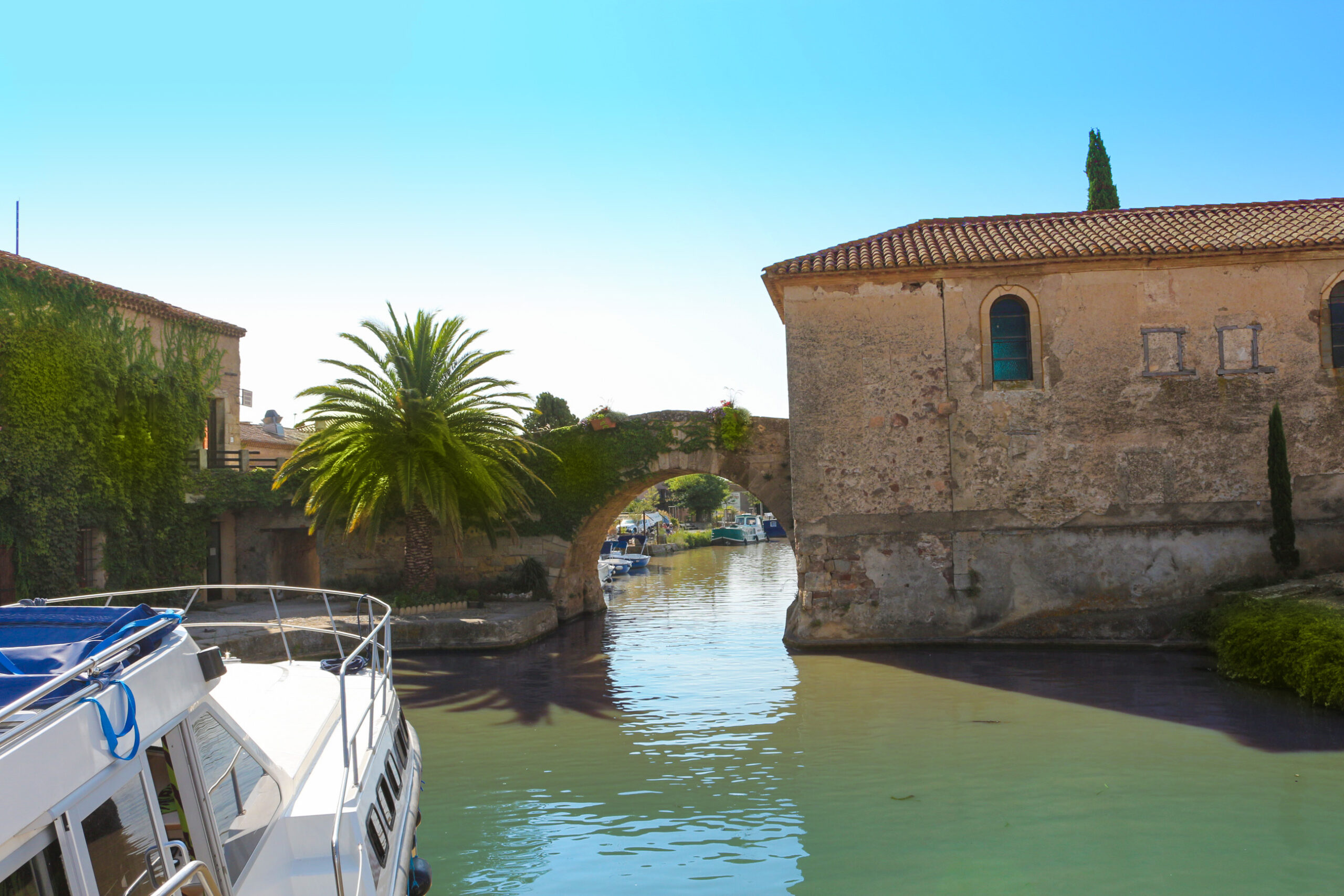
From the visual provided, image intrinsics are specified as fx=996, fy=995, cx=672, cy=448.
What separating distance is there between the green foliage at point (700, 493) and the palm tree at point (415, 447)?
45.0m

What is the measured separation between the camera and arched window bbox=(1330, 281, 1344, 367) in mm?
15766

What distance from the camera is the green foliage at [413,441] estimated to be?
59.3 feet

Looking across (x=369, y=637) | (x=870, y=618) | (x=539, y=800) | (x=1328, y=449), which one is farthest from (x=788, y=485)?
(x=369, y=637)

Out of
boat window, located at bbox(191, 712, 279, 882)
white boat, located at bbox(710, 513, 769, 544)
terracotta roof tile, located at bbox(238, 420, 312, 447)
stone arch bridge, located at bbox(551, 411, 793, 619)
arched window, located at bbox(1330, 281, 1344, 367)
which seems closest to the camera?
boat window, located at bbox(191, 712, 279, 882)

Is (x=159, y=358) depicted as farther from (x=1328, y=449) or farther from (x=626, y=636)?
(x=1328, y=449)

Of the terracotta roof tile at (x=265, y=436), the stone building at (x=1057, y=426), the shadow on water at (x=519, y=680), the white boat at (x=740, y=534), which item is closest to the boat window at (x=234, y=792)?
the shadow on water at (x=519, y=680)

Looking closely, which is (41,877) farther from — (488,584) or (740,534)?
(740,534)

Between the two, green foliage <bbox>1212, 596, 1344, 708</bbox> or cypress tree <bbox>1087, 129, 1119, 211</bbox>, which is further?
cypress tree <bbox>1087, 129, 1119, 211</bbox>


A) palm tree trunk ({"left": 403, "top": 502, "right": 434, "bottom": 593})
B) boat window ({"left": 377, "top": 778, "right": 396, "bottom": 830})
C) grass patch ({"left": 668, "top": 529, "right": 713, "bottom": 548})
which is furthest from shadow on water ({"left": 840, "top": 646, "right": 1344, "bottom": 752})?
grass patch ({"left": 668, "top": 529, "right": 713, "bottom": 548})

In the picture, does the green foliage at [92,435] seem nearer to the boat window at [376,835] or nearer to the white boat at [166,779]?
the white boat at [166,779]

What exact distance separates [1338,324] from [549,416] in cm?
1407

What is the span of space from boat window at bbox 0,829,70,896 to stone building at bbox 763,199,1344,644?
45.5ft

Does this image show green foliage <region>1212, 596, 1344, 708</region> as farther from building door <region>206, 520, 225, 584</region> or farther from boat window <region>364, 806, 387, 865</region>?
building door <region>206, 520, 225, 584</region>

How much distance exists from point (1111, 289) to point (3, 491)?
19.0 meters
